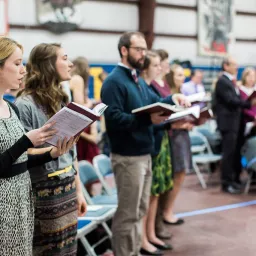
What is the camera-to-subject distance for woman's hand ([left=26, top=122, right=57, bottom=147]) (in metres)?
1.96

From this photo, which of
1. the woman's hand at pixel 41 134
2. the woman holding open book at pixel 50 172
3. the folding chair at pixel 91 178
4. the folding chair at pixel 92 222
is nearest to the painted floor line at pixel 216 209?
the folding chair at pixel 91 178

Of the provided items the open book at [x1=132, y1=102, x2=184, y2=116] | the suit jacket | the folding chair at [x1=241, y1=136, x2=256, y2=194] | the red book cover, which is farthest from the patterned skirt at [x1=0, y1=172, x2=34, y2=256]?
the folding chair at [x1=241, y1=136, x2=256, y2=194]

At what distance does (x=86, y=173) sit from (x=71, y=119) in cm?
203

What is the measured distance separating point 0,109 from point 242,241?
2.74 meters

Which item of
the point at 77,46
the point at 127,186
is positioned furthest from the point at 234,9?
the point at 127,186

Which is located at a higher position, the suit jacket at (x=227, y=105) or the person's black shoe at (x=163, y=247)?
the suit jacket at (x=227, y=105)

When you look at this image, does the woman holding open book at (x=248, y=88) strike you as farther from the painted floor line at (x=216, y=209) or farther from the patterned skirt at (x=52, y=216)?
the patterned skirt at (x=52, y=216)

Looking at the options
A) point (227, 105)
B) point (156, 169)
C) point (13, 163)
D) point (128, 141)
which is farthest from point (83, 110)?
point (227, 105)

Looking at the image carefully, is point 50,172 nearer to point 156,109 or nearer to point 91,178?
point 156,109

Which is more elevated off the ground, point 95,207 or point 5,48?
point 5,48

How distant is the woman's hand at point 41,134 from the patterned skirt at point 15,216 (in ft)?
0.61

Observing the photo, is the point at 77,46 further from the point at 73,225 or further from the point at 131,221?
the point at 73,225

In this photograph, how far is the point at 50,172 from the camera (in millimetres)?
2404

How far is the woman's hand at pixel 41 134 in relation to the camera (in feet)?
6.43
